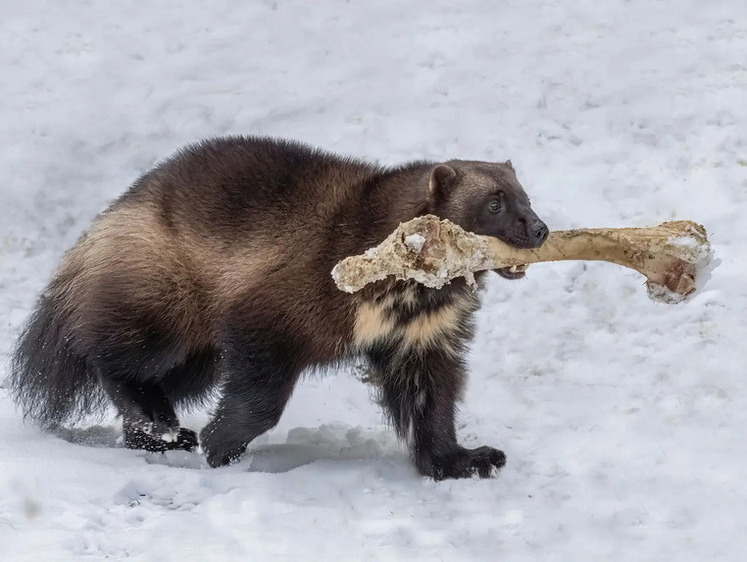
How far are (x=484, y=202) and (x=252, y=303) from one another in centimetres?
116

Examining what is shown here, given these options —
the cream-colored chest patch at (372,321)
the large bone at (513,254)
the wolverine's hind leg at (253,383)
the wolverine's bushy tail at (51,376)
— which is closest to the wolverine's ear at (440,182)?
the large bone at (513,254)

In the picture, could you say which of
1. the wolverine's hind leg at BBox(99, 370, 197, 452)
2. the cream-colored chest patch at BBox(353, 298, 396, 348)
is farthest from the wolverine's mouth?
the wolverine's hind leg at BBox(99, 370, 197, 452)

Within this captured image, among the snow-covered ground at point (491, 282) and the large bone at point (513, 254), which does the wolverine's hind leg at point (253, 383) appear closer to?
the snow-covered ground at point (491, 282)

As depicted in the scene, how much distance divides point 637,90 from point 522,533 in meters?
4.99

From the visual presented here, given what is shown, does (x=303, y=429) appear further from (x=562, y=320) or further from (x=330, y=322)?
(x=562, y=320)

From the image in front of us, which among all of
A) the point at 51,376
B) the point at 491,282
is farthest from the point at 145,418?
the point at 491,282

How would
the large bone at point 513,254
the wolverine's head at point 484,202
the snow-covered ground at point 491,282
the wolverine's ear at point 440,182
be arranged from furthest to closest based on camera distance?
the wolverine's ear at point 440,182 → the wolverine's head at point 484,202 → the large bone at point 513,254 → the snow-covered ground at point 491,282

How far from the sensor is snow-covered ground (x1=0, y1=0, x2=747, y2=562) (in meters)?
4.48

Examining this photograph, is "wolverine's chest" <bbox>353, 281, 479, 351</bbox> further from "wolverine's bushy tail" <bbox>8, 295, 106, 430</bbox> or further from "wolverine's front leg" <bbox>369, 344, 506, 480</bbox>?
"wolverine's bushy tail" <bbox>8, 295, 106, 430</bbox>

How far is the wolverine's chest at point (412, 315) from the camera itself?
17.2ft

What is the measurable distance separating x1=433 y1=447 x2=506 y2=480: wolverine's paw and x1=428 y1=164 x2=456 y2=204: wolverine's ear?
3.99ft

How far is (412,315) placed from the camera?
17.4ft

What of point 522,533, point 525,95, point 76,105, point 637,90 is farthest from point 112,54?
point 522,533

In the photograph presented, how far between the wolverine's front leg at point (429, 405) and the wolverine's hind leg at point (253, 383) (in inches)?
20.0
